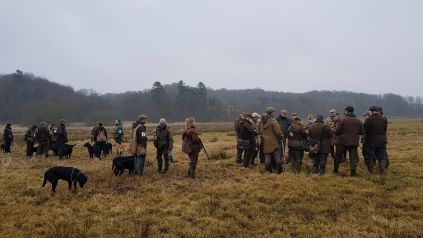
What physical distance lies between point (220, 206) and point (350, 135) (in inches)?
203

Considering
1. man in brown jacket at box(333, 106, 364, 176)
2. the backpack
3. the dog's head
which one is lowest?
the dog's head

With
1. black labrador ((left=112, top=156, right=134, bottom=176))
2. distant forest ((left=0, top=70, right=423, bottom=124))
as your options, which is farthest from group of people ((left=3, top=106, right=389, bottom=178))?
distant forest ((left=0, top=70, right=423, bottom=124))

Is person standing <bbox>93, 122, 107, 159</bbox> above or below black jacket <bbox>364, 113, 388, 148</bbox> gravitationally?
below

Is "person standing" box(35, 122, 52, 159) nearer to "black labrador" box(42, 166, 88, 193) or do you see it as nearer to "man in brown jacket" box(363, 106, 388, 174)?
"black labrador" box(42, 166, 88, 193)

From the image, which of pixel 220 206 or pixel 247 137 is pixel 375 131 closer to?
pixel 247 137

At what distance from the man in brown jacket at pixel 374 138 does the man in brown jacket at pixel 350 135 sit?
0.54 meters

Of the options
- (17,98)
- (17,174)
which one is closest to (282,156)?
(17,174)

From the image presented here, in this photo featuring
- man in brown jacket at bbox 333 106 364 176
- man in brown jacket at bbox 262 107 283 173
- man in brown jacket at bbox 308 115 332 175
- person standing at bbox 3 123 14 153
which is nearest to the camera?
man in brown jacket at bbox 333 106 364 176

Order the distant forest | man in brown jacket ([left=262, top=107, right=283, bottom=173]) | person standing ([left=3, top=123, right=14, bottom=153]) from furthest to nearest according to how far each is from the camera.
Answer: the distant forest → person standing ([left=3, top=123, right=14, bottom=153]) → man in brown jacket ([left=262, top=107, right=283, bottom=173])

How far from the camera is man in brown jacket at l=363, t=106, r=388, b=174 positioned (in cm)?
1180

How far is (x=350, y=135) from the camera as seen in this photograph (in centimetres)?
1145

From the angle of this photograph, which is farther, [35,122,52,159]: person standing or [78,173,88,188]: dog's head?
[35,122,52,159]: person standing

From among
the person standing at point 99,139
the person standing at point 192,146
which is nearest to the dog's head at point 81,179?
the person standing at point 192,146

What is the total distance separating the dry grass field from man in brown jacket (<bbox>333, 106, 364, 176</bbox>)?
2.05ft
